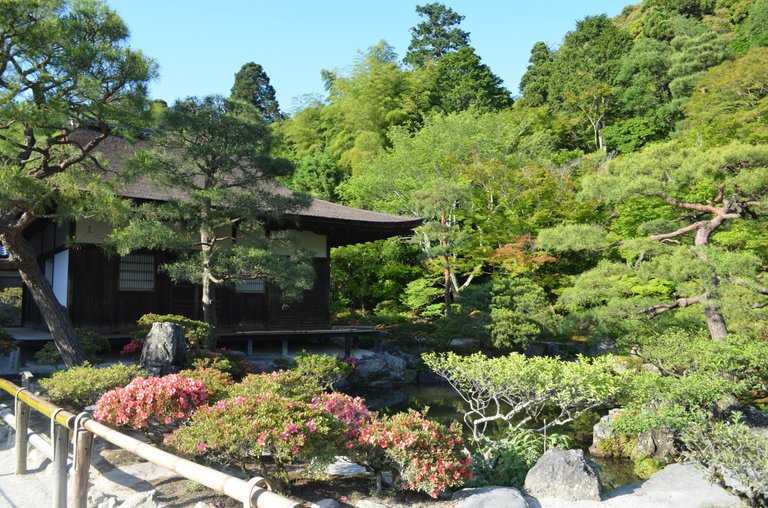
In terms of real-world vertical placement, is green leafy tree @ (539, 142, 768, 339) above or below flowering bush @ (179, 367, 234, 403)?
above

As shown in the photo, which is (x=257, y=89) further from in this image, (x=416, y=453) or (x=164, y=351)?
(x=416, y=453)

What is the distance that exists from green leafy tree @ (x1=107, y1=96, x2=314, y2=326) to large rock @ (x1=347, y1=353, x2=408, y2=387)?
369cm

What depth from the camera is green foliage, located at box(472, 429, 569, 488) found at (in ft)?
18.6

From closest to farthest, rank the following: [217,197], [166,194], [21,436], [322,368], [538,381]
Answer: [21,436]
[538,381]
[322,368]
[217,197]
[166,194]

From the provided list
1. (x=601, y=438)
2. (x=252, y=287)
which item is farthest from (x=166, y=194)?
(x=601, y=438)

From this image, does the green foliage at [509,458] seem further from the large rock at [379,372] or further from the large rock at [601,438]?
the large rock at [379,372]

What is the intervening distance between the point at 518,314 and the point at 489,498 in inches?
390

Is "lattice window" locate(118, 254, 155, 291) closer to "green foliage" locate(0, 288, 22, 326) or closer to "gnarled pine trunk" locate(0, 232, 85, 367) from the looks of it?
"gnarled pine trunk" locate(0, 232, 85, 367)

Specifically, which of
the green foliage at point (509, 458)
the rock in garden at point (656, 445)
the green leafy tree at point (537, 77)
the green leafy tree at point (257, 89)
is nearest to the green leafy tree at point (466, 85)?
the green leafy tree at point (537, 77)

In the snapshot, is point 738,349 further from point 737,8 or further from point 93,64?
point 737,8

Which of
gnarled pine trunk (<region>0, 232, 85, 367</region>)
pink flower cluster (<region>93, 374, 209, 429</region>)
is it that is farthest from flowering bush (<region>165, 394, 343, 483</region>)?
gnarled pine trunk (<region>0, 232, 85, 367</region>)

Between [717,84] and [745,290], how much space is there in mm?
13795

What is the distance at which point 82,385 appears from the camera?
604 centimetres

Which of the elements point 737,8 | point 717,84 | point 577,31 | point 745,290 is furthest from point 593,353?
point 737,8
